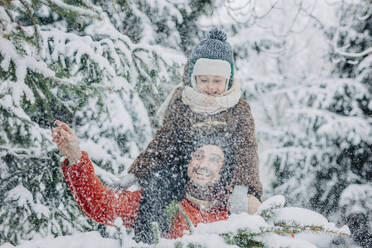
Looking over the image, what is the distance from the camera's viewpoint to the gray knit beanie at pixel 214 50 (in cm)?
229

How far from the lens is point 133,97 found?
13.7 feet


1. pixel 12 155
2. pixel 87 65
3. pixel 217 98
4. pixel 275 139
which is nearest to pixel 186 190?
pixel 217 98

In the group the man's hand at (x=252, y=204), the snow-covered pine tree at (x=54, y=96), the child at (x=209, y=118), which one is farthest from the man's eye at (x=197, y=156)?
the snow-covered pine tree at (x=54, y=96)

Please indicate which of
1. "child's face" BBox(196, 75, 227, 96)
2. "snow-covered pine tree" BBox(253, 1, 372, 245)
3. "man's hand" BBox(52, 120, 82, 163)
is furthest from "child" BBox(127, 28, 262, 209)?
"snow-covered pine tree" BBox(253, 1, 372, 245)

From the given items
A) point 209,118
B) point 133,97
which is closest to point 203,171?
point 209,118

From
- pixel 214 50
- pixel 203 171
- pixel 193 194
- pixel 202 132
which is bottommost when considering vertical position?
pixel 193 194

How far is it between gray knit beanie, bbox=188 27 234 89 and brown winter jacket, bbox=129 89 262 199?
273 mm

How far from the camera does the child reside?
216 centimetres

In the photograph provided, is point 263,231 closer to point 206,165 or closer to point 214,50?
point 206,165

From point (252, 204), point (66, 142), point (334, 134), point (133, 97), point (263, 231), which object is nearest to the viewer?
point (263, 231)

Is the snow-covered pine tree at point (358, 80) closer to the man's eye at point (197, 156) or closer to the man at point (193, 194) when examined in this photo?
the man at point (193, 194)

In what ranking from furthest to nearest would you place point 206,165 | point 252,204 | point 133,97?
point 133,97, point 206,165, point 252,204

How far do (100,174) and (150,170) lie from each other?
3.78 ft

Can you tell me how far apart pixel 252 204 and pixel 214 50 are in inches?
40.0
